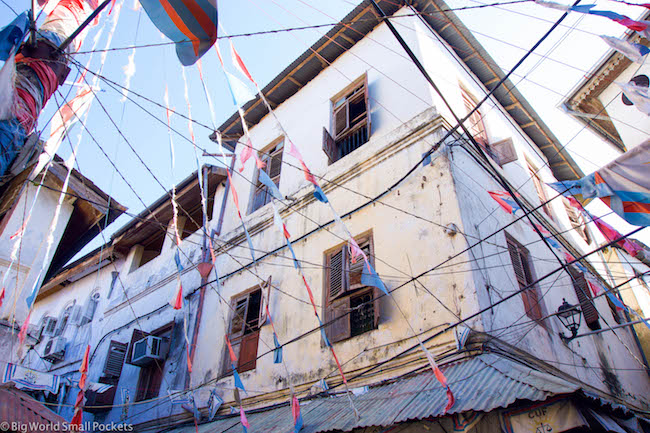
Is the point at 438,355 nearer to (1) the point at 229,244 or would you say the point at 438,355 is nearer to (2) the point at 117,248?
(1) the point at 229,244

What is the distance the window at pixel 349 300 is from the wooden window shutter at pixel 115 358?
22.1ft

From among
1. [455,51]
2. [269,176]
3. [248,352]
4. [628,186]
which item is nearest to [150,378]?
[248,352]

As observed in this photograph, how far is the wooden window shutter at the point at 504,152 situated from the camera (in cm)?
909

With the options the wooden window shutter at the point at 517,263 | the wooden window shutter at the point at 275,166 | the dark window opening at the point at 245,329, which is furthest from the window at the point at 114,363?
the wooden window shutter at the point at 517,263

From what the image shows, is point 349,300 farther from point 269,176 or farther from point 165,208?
point 165,208

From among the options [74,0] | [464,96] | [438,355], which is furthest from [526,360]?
[74,0]

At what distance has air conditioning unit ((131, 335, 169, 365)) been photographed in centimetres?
995

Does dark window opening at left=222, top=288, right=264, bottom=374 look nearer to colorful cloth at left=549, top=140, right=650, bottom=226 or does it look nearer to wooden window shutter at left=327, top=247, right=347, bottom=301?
wooden window shutter at left=327, top=247, right=347, bottom=301

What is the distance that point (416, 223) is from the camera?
6902mm

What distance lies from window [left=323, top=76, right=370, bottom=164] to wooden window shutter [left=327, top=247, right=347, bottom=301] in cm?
252

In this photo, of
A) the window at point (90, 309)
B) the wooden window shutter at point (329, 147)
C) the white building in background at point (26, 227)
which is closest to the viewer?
the white building in background at point (26, 227)

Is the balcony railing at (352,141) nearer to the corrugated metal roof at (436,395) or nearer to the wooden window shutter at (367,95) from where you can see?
the wooden window shutter at (367,95)

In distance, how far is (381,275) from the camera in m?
6.89

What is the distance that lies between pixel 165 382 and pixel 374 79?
8443mm
